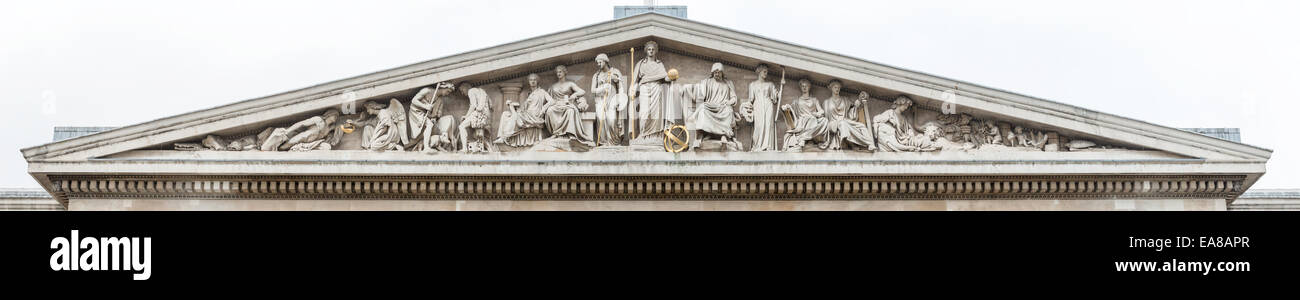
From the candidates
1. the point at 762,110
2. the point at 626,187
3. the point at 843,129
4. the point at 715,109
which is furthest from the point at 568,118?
the point at 843,129

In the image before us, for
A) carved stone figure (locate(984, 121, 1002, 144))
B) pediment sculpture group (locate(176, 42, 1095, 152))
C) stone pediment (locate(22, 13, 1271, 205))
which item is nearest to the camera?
stone pediment (locate(22, 13, 1271, 205))

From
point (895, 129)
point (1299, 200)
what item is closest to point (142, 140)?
point (895, 129)

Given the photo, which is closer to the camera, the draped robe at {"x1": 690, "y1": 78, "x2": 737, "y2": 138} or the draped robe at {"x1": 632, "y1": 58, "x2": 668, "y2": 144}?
the draped robe at {"x1": 690, "y1": 78, "x2": 737, "y2": 138}

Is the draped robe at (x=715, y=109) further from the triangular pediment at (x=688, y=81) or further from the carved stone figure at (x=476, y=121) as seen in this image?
the carved stone figure at (x=476, y=121)

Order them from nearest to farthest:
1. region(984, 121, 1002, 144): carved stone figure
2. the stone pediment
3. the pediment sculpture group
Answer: the stone pediment → the pediment sculpture group → region(984, 121, 1002, 144): carved stone figure

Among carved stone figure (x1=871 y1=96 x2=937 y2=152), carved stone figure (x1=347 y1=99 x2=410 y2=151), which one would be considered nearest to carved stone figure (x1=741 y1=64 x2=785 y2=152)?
carved stone figure (x1=871 y1=96 x2=937 y2=152)

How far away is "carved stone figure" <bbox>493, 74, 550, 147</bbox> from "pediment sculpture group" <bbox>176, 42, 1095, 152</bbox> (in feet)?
0.04

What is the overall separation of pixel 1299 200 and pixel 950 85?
28.6ft

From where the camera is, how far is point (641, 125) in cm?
2269

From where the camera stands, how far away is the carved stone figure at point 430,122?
2259 centimetres

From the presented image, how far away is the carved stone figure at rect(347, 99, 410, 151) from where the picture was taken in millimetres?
22594

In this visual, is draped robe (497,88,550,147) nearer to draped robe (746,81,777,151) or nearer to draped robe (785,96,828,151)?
draped robe (746,81,777,151)

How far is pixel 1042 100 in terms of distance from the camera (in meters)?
22.5
